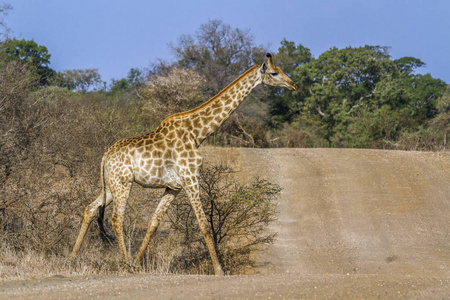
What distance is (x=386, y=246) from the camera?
13859mm

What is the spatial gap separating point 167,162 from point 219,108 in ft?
4.23

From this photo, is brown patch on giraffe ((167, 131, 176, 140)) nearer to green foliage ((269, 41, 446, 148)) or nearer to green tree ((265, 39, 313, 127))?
green foliage ((269, 41, 446, 148))

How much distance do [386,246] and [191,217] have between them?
17.5 feet

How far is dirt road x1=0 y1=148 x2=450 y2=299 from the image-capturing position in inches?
252

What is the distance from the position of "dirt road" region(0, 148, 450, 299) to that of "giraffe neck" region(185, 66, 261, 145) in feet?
8.74

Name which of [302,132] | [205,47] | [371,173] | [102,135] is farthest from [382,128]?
[102,135]

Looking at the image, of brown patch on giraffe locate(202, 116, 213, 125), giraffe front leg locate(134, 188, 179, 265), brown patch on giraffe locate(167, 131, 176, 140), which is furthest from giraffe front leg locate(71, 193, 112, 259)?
brown patch on giraffe locate(202, 116, 213, 125)

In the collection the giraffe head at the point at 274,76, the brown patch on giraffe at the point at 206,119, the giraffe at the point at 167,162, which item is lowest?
the giraffe at the point at 167,162

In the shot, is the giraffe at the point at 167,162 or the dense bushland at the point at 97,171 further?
the dense bushland at the point at 97,171

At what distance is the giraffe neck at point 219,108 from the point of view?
9344 millimetres

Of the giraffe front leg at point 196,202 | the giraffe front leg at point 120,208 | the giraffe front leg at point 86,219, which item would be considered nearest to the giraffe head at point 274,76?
the giraffe front leg at point 196,202

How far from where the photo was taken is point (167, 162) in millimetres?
9023

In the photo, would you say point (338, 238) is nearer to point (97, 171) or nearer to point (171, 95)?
point (97, 171)

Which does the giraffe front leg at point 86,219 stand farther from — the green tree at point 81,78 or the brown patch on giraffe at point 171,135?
the green tree at point 81,78
